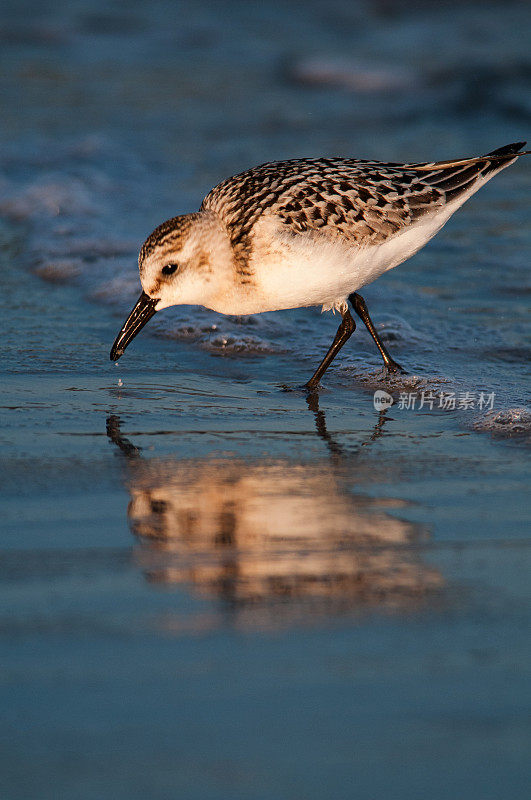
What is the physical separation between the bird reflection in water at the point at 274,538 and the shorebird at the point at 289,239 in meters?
1.32

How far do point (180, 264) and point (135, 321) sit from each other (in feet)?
1.33

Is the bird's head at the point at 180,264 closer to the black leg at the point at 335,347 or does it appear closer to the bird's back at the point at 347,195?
the bird's back at the point at 347,195

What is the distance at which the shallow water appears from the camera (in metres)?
2.58

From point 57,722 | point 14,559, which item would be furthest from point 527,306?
point 57,722

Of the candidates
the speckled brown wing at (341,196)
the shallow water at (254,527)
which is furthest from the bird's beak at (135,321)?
the speckled brown wing at (341,196)

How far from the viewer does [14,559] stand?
11.6 ft

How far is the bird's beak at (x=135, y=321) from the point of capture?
5906 millimetres

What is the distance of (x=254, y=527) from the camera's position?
390 centimetres

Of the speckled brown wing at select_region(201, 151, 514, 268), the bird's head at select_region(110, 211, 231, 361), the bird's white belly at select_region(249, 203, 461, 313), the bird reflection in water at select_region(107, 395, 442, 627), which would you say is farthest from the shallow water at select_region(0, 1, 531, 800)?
the speckled brown wing at select_region(201, 151, 514, 268)

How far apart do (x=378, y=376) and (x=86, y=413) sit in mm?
1780

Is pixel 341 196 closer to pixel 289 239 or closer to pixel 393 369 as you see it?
pixel 289 239

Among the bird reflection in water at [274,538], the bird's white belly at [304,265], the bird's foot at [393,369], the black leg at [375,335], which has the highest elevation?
the bird's white belly at [304,265]

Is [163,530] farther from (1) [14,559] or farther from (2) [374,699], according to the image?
(2) [374,699]

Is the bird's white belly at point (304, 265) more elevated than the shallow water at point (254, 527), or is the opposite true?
the bird's white belly at point (304, 265)
